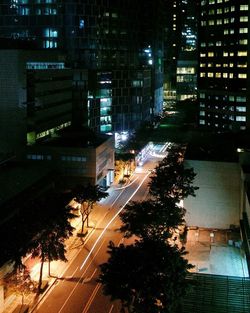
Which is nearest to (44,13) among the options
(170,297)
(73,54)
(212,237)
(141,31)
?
(73,54)

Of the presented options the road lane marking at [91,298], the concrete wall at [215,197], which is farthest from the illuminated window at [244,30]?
the road lane marking at [91,298]

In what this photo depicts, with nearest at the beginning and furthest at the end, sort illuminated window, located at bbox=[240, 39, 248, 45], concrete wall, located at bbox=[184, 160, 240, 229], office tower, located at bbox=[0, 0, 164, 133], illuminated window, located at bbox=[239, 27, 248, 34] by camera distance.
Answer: concrete wall, located at bbox=[184, 160, 240, 229]
office tower, located at bbox=[0, 0, 164, 133]
illuminated window, located at bbox=[239, 27, 248, 34]
illuminated window, located at bbox=[240, 39, 248, 45]

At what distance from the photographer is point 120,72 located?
93.4 meters

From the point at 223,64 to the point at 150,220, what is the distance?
250 ft

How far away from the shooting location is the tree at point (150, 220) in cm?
3666

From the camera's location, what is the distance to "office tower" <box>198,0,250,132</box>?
3991 inches

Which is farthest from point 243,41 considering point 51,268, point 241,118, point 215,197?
point 51,268

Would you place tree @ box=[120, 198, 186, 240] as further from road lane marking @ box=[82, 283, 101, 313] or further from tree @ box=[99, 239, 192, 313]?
tree @ box=[99, 239, 192, 313]

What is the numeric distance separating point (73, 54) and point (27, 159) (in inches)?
1476

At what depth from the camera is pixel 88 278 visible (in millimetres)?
34875

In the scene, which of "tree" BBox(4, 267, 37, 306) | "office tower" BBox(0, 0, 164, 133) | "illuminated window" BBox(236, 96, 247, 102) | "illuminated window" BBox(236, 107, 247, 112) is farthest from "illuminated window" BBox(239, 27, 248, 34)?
"tree" BBox(4, 267, 37, 306)

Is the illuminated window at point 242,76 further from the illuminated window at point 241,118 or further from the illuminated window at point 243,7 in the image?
the illuminated window at point 243,7

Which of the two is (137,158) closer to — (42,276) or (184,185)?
(184,185)

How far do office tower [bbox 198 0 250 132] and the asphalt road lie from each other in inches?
2207
